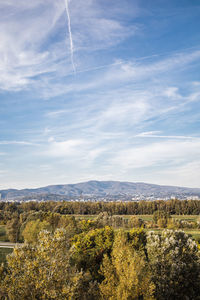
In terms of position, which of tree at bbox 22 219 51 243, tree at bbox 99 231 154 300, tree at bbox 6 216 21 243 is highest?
tree at bbox 99 231 154 300

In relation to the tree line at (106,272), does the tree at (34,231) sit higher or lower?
lower

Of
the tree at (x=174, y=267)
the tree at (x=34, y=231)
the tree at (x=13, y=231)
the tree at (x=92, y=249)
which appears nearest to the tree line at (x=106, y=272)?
the tree at (x=174, y=267)

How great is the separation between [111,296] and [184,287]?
14.5 metres

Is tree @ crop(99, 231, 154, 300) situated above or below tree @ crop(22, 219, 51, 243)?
above

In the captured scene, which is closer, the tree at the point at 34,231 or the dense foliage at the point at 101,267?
the dense foliage at the point at 101,267

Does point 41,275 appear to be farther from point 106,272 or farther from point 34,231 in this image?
point 34,231

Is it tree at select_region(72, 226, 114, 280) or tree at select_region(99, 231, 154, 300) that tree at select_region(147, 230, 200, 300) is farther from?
tree at select_region(72, 226, 114, 280)

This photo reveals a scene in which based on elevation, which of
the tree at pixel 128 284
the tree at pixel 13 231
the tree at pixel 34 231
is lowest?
the tree at pixel 13 231

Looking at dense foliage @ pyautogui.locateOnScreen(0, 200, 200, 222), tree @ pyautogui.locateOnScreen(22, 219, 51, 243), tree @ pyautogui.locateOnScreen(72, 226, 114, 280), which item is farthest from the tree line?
dense foliage @ pyautogui.locateOnScreen(0, 200, 200, 222)

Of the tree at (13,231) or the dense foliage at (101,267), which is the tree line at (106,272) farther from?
the tree at (13,231)

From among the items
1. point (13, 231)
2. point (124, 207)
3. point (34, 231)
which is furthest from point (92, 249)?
point (124, 207)

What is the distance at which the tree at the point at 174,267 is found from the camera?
26297mm

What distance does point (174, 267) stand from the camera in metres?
27.1

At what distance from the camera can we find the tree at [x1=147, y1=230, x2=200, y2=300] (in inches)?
1035
